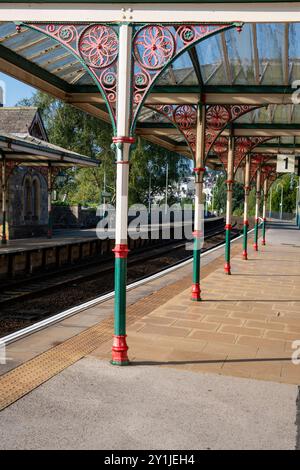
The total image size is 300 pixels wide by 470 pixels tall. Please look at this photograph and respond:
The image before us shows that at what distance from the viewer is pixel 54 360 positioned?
5.89 m

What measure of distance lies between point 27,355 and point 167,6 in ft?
15.0

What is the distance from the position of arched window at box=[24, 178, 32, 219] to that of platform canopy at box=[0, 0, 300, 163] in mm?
17803

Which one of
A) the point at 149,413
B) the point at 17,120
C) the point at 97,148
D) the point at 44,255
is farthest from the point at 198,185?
the point at 97,148

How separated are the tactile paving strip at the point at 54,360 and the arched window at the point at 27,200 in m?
20.6

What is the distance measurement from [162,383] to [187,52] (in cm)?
598

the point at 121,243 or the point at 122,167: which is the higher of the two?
the point at 122,167

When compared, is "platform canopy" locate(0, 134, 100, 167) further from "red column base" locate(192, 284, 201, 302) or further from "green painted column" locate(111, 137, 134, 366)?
"green painted column" locate(111, 137, 134, 366)

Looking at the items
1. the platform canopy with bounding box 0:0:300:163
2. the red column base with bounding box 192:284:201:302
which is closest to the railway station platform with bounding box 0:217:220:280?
the platform canopy with bounding box 0:0:300:163

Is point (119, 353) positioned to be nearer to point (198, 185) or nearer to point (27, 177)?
point (198, 185)

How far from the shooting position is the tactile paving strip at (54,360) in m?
4.94

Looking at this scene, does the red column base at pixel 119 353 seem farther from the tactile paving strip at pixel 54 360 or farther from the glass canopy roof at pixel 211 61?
the glass canopy roof at pixel 211 61

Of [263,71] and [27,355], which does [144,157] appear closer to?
[263,71]

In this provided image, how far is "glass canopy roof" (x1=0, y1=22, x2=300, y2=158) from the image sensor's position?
813 cm
